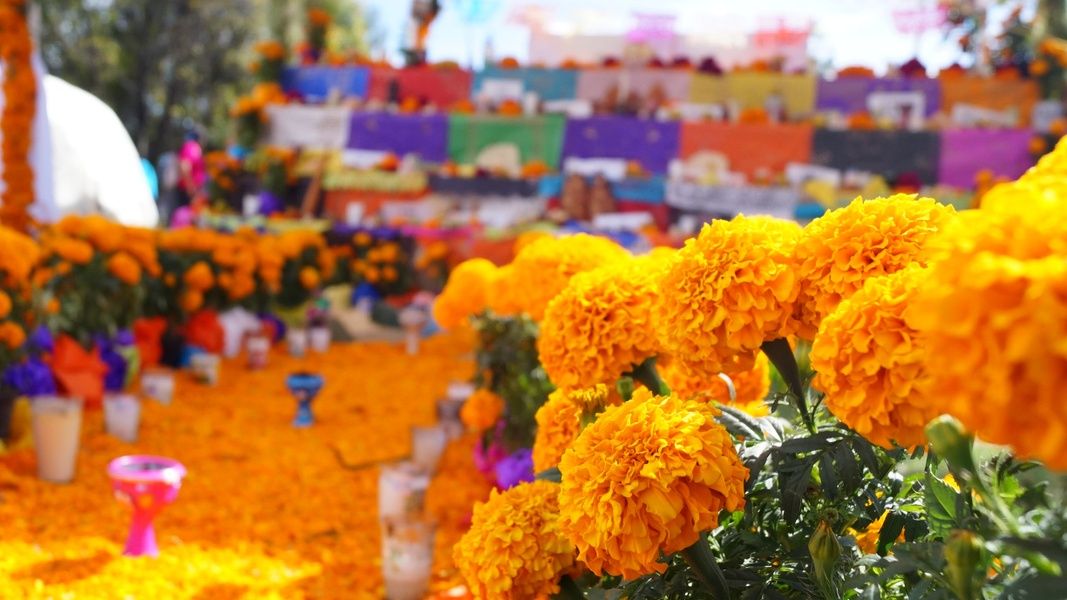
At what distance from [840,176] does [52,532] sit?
28.7 ft

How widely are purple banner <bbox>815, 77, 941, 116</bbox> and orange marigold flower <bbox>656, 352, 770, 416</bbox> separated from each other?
9.99 m

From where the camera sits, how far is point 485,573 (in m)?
1.33

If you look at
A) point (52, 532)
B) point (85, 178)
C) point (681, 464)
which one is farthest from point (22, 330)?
point (85, 178)

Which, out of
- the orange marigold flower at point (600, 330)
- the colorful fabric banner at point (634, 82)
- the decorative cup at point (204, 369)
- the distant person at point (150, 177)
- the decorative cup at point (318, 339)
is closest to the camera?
the orange marigold flower at point (600, 330)

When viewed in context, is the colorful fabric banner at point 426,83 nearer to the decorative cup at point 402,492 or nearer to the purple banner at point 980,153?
the purple banner at point 980,153

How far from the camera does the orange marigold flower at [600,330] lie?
4.79 feet

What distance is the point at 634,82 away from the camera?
11492mm

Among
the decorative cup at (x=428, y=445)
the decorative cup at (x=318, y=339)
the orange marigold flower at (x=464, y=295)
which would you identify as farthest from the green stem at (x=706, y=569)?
the decorative cup at (x=318, y=339)

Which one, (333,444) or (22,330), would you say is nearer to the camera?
(22,330)

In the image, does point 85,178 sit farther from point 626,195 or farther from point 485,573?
point 485,573

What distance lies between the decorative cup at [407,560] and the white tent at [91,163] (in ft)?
21.2

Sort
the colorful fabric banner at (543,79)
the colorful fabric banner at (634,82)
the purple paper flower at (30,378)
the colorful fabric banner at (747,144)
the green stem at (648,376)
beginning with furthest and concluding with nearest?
the colorful fabric banner at (543,79), the colorful fabric banner at (634,82), the colorful fabric banner at (747,144), the purple paper flower at (30,378), the green stem at (648,376)

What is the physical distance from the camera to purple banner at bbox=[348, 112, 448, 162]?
1102cm

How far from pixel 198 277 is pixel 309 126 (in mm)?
5768
